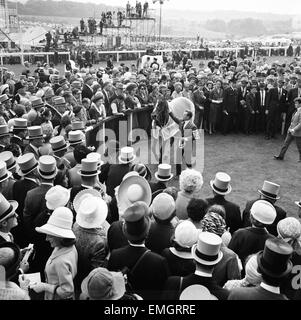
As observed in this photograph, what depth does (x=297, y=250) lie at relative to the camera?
4016 mm

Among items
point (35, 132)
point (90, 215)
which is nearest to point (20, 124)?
point (35, 132)

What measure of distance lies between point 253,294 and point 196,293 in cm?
45

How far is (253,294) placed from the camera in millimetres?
3045

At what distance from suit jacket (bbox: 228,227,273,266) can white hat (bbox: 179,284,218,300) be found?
1318mm

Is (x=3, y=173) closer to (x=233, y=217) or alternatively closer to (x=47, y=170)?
(x=47, y=170)

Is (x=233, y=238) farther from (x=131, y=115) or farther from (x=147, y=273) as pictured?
(x=131, y=115)

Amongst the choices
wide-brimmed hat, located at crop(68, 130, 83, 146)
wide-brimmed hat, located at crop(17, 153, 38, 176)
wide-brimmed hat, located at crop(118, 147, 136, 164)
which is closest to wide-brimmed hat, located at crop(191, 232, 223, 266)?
wide-brimmed hat, located at crop(17, 153, 38, 176)

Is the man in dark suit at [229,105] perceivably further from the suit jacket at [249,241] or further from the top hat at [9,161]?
the suit jacket at [249,241]

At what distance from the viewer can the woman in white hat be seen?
347cm

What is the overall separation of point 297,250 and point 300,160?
6.90 m

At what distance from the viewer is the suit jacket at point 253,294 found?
9.85 feet

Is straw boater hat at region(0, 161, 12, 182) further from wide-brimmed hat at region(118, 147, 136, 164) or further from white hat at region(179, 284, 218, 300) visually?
white hat at region(179, 284, 218, 300)

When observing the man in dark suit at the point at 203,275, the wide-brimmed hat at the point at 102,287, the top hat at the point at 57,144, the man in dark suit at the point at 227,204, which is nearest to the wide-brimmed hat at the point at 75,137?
the top hat at the point at 57,144

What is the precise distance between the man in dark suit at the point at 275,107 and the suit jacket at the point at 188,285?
9.87 metres
